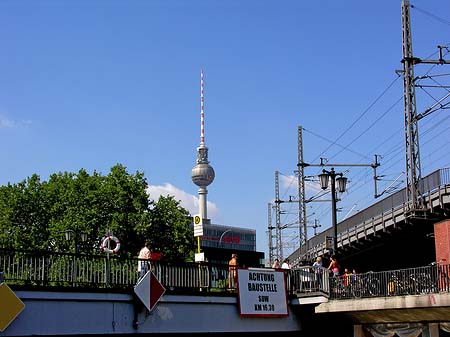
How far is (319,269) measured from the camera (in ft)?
90.5

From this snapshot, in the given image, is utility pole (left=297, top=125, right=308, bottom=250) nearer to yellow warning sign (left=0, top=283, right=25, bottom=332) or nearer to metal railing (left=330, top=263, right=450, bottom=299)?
metal railing (left=330, top=263, right=450, bottom=299)

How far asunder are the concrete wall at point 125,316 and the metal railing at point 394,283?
2.39 metres

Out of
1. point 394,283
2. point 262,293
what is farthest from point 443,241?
point 262,293

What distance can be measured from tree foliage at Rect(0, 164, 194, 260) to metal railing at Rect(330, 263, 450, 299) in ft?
99.2

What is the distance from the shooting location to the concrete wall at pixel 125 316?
2045 centimetres

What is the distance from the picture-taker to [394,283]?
2448 centimetres

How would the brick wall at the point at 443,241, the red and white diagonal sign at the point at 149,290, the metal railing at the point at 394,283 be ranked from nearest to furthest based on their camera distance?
the red and white diagonal sign at the point at 149,290 → the metal railing at the point at 394,283 → the brick wall at the point at 443,241

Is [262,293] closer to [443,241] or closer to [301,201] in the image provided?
[443,241]

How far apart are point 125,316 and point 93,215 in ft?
111

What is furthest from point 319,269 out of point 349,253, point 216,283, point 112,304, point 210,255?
point 210,255

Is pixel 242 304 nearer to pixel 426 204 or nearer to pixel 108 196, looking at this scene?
pixel 426 204

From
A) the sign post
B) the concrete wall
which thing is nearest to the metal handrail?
the concrete wall

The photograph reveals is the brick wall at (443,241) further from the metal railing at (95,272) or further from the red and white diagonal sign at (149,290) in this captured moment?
the red and white diagonal sign at (149,290)

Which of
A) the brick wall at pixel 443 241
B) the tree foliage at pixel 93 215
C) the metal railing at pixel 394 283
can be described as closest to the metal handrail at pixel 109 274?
the metal railing at pixel 394 283
